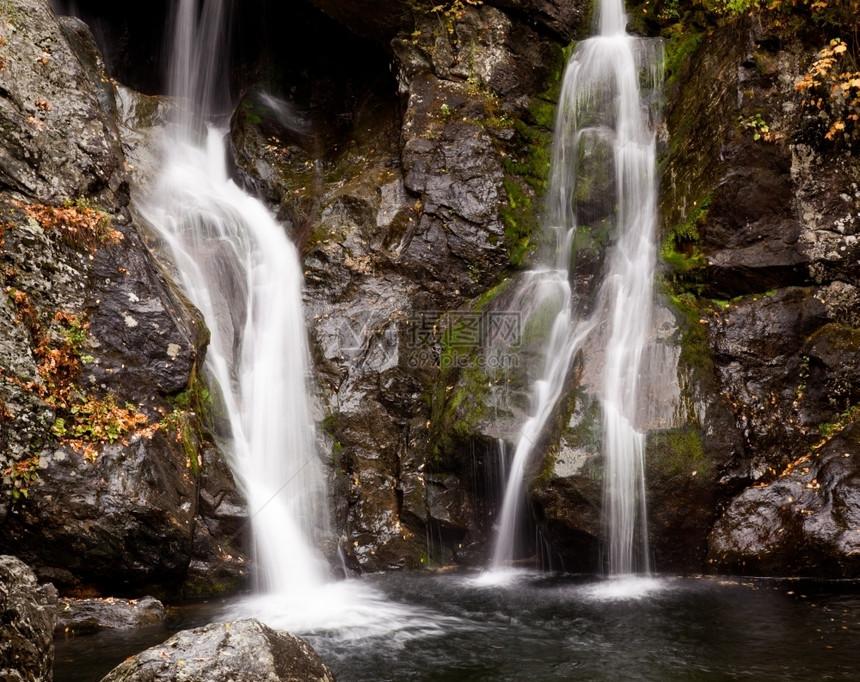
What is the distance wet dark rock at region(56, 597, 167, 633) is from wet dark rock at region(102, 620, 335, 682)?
2385mm

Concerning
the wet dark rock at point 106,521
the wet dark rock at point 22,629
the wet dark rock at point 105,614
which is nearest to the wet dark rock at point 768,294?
the wet dark rock at point 106,521

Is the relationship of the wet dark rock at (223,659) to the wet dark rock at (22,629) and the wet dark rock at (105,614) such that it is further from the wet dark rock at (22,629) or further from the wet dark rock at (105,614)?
Answer: the wet dark rock at (105,614)

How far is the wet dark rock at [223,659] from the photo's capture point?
346cm

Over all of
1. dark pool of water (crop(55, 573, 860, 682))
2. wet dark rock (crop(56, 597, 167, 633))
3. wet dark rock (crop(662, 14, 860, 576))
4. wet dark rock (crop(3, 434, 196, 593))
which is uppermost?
wet dark rock (crop(662, 14, 860, 576))

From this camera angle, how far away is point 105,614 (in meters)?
5.82

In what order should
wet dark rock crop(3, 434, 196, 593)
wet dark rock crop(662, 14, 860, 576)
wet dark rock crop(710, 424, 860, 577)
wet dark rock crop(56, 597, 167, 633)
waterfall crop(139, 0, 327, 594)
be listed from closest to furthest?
wet dark rock crop(56, 597, 167, 633) < wet dark rock crop(3, 434, 196, 593) < wet dark rock crop(710, 424, 860, 577) < wet dark rock crop(662, 14, 860, 576) < waterfall crop(139, 0, 327, 594)

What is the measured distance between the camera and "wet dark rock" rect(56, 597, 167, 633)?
568 centimetres

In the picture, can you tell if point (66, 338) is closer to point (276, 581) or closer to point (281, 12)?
point (276, 581)

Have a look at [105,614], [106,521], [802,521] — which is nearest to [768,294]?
[802,521]

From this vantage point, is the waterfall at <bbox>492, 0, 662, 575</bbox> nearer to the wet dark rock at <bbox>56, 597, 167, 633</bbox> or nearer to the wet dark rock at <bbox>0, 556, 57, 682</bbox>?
the wet dark rock at <bbox>56, 597, 167, 633</bbox>

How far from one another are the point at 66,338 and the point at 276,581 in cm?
318

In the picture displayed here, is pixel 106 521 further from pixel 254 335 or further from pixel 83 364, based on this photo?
pixel 254 335

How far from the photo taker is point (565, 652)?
5141mm

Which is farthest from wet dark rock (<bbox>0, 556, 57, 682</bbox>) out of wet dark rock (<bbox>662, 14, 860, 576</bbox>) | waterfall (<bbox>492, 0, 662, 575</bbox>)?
wet dark rock (<bbox>662, 14, 860, 576</bbox>)
